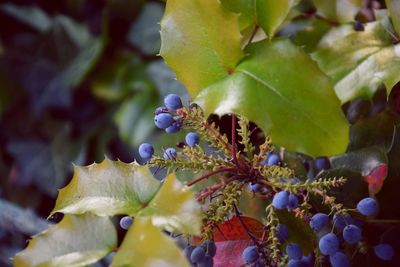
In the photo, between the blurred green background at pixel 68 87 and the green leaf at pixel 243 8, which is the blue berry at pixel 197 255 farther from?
the blurred green background at pixel 68 87

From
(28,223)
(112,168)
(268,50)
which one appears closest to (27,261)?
(112,168)

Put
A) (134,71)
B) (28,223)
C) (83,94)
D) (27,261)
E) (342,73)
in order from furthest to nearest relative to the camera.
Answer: (83,94), (134,71), (28,223), (342,73), (27,261)

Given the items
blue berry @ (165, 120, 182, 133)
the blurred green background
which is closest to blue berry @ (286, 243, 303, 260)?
blue berry @ (165, 120, 182, 133)

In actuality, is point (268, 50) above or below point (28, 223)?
above

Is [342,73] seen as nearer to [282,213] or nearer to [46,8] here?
[282,213]

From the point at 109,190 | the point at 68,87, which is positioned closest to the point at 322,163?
the point at 109,190

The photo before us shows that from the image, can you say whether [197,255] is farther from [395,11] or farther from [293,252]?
[395,11]
